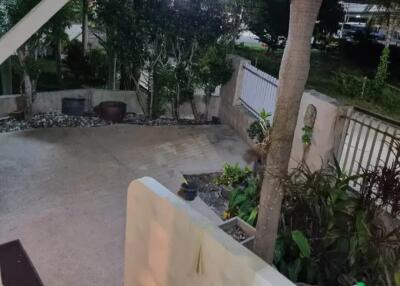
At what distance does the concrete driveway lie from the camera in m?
3.44

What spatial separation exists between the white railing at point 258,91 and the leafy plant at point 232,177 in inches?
52.5

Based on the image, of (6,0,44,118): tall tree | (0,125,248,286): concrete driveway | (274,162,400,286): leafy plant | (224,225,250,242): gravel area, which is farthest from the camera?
(6,0,44,118): tall tree

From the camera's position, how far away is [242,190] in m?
3.89

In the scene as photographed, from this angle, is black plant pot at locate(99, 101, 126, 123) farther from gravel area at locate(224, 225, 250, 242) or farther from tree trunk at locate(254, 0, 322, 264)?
tree trunk at locate(254, 0, 322, 264)

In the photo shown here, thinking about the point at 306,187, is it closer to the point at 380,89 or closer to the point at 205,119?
the point at 205,119

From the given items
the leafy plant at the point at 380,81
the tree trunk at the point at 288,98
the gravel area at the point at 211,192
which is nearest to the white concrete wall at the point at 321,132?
the gravel area at the point at 211,192

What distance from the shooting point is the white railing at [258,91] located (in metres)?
6.01

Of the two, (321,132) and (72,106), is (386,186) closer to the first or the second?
(321,132)

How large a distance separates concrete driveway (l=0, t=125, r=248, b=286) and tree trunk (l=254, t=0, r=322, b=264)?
170 centimetres

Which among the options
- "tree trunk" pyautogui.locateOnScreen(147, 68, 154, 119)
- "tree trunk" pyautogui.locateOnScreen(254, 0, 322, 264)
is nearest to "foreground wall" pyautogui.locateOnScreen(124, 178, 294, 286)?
"tree trunk" pyautogui.locateOnScreen(254, 0, 322, 264)

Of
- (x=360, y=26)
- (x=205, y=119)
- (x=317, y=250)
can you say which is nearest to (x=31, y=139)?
(x=205, y=119)

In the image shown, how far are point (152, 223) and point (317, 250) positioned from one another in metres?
1.21

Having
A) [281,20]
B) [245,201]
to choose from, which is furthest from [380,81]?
[245,201]

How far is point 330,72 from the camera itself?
12.2 metres
